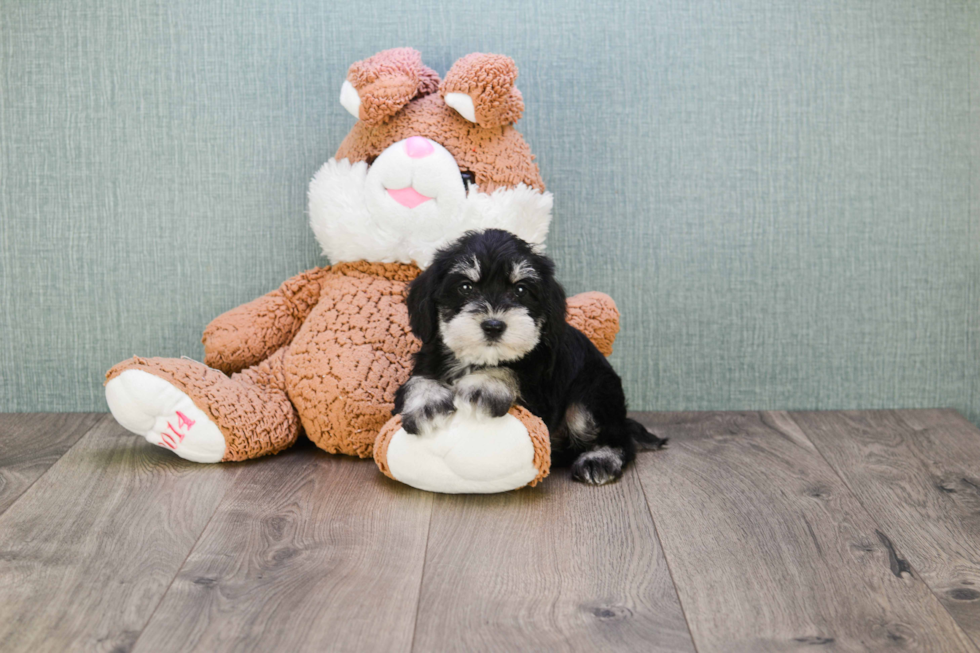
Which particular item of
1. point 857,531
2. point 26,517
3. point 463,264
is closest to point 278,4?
point 463,264

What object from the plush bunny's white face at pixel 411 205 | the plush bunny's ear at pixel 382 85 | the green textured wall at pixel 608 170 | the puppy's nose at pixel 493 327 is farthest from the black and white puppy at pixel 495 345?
the green textured wall at pixel 608 170

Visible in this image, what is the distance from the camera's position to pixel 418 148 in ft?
7.22

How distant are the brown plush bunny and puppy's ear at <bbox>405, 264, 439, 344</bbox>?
28 cm

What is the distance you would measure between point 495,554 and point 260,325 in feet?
3.30

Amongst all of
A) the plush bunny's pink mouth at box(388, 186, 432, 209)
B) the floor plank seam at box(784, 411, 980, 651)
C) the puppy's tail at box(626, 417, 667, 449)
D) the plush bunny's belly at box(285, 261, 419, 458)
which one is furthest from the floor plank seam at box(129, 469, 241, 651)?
the floor plank seam at box(784, 411, 980, 651)

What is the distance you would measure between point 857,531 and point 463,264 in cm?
98

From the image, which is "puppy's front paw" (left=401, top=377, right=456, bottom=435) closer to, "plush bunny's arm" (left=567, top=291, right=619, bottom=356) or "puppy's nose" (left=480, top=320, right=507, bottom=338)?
"puppy's nose" (left=480, top=320, right=507, bottom=338)

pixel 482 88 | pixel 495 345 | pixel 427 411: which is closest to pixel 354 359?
pixel 427 411

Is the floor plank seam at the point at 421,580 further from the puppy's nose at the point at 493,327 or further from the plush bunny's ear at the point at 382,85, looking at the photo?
the plush bunny's ear at the point at 382,85

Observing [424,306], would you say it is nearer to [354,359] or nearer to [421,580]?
[354,359]

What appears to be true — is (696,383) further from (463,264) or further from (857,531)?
(463,264)

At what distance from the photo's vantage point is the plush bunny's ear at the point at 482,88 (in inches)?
84.9

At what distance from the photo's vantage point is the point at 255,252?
2611 millimetres

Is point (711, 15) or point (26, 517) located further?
point (711, 15)
